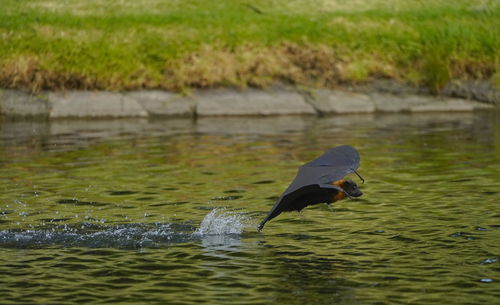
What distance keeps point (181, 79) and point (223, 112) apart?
3.47 feet

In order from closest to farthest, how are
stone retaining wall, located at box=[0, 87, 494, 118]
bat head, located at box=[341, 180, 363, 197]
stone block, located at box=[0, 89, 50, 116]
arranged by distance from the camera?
bat head, located at box=[341, 180, 363, 197]
stone block, located at box=[0, 89, 50, 116]
stone retaining wall, located at box=[0, 87, 494, 118]

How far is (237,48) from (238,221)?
421 inches

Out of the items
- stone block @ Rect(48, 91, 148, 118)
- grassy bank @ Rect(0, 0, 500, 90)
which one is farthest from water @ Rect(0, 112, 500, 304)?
grassy bank @ Rect(0, 0, 500, 90)

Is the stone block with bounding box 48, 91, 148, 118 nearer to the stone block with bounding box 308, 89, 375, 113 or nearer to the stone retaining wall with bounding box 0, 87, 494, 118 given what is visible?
the stone retaining wall with bounding box 0, 87, 494, 118

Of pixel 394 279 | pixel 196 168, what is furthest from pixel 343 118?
pixel 394 279

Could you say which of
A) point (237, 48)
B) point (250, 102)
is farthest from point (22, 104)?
point (237, 48)

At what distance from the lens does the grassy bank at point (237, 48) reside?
18.5 meters

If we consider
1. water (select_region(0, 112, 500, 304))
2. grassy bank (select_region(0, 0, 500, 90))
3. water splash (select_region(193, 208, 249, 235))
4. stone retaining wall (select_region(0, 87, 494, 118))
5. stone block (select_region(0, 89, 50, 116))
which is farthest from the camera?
grassy bank (select_region(0, 0, 500, 90))

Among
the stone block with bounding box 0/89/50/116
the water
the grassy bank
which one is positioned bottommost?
the water

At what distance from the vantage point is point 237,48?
19.3m

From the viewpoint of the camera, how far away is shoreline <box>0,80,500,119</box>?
18.0 metres

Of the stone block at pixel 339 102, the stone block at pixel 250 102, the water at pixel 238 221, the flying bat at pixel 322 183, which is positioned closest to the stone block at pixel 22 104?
the water at pixel 238 221

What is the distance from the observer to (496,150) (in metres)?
13.5

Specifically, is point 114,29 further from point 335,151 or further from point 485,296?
point 485,296
